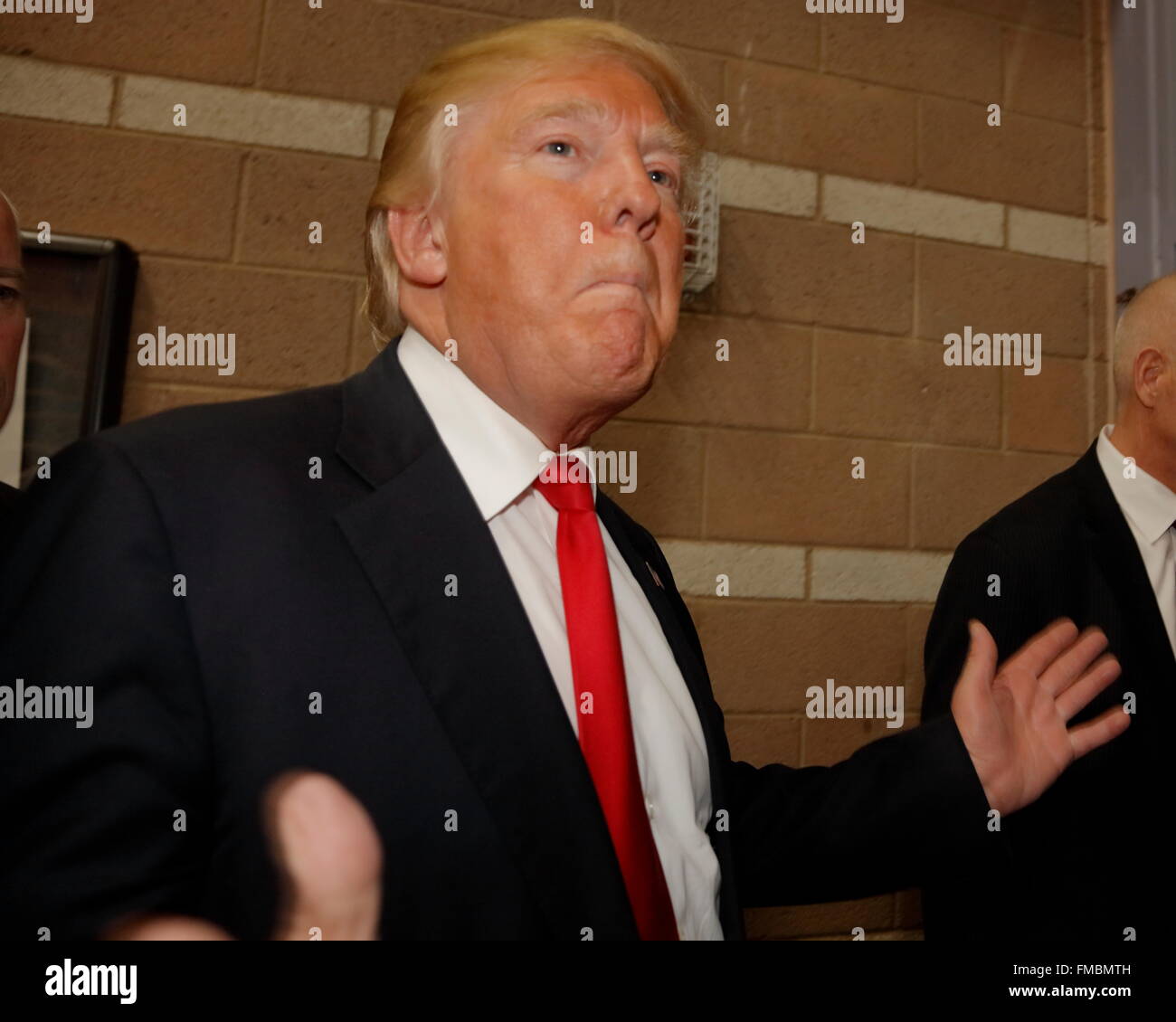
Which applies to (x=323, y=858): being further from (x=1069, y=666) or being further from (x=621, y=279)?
(x=1069, y=666)

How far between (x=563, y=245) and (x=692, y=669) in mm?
449

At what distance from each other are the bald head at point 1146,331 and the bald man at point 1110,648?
13 centimetres

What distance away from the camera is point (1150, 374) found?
4.97 ft

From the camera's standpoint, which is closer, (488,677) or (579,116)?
(488,677)

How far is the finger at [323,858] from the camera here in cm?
60

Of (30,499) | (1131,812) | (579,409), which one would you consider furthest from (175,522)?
(1131,812)

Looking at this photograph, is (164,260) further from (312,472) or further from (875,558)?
(875,558)

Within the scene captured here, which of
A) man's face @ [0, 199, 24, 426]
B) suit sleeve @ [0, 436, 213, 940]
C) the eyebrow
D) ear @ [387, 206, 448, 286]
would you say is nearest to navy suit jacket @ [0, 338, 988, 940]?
suit sleeve @ [0, 436, 213, 940]

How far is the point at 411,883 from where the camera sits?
Result: 2.04ft

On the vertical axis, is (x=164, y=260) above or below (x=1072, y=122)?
below

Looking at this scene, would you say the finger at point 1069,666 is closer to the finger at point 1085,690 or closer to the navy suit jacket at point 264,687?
the finger at point 1085,690

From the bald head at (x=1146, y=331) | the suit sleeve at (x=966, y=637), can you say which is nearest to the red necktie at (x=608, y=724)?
the suit sleeve at (x=966, y=637)

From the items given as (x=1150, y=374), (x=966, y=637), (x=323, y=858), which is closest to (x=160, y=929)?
(x=323, y=858)

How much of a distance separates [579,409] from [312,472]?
0.96 feet
